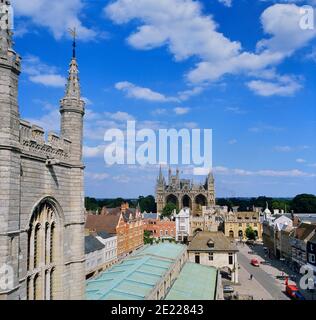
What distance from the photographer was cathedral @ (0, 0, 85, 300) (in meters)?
11.4

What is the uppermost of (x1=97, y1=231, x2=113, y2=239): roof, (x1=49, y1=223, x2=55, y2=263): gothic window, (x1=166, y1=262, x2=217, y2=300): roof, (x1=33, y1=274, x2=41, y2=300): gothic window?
(x1=49, y1=223, x2=55, y2=263): gothic window

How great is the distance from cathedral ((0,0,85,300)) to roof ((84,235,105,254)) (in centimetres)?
3290

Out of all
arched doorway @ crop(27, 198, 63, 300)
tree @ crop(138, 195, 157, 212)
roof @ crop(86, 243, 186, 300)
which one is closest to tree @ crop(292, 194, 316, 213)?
tree @ crop(138, 195, 157, 212)

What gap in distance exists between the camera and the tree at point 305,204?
135 meters

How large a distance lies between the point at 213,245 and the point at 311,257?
45.8ft

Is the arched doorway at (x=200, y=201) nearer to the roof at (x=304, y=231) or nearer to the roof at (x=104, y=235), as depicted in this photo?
the roof at (x=304, y=231)

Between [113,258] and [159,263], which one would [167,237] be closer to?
[113,258]

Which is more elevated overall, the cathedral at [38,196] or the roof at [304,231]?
the cathedral at [38,196]

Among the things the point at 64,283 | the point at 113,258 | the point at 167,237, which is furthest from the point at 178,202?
the point at 64,283

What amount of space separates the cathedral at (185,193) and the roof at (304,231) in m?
90.3

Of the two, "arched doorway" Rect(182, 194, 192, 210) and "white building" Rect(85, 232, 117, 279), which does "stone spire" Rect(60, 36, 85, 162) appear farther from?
"arched doorway" Rect(182, 194, 192, 210)

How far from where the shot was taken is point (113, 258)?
59.8 metres

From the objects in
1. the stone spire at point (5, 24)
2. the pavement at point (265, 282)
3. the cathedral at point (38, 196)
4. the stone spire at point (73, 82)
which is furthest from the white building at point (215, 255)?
the stone spire at point (5, 24)
